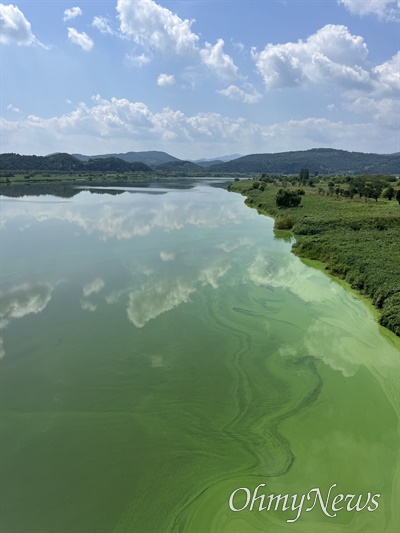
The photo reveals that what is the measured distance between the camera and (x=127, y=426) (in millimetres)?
8367

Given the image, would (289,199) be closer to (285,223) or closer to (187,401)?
→ (285,223)

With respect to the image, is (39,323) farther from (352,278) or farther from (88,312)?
(352,278)

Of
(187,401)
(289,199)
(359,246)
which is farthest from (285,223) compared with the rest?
(187,401)

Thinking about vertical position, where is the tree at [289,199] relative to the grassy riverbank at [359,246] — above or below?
above

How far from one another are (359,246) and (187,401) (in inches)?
720

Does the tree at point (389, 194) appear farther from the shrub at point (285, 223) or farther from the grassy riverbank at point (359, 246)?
the shrub at point (285, 223)

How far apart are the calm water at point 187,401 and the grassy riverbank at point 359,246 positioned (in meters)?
1.05

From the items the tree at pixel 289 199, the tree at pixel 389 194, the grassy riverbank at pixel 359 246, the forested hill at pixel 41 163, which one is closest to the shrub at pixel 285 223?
the grassy riverbank at pixel 359 246

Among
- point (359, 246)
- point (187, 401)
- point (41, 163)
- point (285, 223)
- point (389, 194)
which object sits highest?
point (41, 163)

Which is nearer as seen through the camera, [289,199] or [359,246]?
[359,246]

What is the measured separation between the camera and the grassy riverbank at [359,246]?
15938mm

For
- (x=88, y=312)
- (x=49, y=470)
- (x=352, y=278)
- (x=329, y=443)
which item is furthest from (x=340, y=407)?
(x=352, y=278)

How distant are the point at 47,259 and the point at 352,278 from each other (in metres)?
18.1

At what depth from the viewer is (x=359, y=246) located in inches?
922
